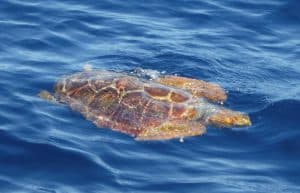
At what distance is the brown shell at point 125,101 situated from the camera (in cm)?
1162

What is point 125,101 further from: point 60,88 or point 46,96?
point 46,96

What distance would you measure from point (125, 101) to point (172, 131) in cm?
106

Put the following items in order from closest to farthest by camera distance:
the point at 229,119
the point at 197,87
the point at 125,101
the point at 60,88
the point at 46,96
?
the point at 229,119
the point at 125,101
the point at 46,96
the point at 60,88
the point at 197,87

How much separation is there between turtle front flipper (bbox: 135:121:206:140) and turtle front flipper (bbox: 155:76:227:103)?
94 centimetres

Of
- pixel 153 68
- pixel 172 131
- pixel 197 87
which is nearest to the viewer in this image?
pixel 172 131

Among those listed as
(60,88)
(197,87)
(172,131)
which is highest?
(197,87)

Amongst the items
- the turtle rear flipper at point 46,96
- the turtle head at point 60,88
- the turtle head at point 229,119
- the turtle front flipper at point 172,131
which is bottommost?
the turtle front flipper at point 172,131

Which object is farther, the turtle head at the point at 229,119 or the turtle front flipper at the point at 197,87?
the turtle front flipper at the point at 197,87

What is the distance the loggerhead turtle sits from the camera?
453 inches

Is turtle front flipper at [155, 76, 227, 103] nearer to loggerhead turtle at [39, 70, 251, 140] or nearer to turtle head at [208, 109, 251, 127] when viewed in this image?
loggerhead turtle at [39, 70, 251, 140]

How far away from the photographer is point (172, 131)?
11.4 metres

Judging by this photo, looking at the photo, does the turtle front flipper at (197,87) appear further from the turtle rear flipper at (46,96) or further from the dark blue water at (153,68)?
the turtle rear flipper at (46,96)

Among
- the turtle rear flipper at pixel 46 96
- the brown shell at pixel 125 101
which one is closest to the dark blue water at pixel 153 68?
the turtle rear flipper at pixel 46 96

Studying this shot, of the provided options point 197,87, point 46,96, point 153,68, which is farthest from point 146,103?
point 153,68
